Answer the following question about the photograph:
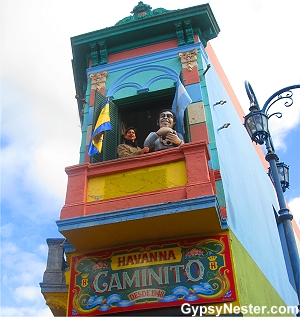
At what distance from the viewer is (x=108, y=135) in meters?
8.32

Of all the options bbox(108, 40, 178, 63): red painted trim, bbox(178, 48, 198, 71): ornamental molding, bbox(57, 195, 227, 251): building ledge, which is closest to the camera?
bbox(57, 195, 227, 251): building ledge

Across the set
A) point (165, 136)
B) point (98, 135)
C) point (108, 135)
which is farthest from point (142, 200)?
point (108, 135)

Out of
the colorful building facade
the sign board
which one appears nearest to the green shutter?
the colorful building facade

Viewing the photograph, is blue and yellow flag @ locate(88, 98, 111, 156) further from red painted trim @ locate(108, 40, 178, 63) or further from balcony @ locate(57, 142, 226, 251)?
red painted trim @ locate(108, 40, 178, 63)

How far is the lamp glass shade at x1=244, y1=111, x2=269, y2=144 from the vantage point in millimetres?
7512

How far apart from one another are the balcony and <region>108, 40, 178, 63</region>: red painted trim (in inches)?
139

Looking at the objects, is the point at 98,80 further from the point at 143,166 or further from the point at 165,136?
the point at 143,166

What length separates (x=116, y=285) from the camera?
254 inches

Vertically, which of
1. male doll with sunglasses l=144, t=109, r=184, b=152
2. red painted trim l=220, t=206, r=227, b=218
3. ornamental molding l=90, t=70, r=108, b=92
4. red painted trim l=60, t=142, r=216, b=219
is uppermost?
ornamental molding l=90, t=70, r=108, b=92

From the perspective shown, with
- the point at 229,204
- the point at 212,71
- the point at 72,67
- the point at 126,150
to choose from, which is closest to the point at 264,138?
the point at 229,204

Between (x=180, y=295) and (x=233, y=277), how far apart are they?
0.80 meters

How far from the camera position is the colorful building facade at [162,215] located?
6.20m

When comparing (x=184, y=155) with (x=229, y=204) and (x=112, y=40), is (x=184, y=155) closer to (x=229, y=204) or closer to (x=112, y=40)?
(x=229, y=204)

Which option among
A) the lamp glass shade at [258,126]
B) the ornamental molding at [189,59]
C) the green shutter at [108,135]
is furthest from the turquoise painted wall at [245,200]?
the green shutter at [108,135]
